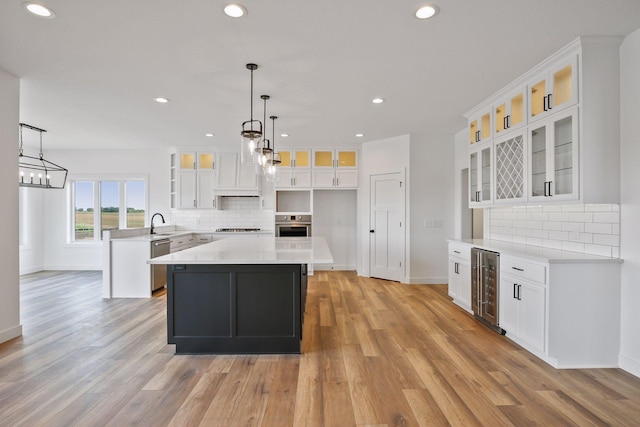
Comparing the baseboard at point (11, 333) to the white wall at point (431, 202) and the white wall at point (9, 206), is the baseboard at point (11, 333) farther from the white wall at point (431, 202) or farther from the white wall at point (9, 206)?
the white wall at point (431, 202)

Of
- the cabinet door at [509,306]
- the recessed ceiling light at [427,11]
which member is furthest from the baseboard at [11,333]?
the cabinet door at [509,306]

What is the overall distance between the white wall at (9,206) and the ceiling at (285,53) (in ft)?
0.89

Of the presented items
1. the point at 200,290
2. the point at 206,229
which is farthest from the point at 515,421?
the point at 206,229

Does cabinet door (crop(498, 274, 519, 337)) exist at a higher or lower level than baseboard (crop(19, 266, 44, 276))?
higher

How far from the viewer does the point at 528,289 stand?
118 inches

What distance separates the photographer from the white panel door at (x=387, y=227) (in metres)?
6.05

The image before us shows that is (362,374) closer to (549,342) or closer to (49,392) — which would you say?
(549,342)

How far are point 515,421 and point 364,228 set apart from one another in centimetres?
473

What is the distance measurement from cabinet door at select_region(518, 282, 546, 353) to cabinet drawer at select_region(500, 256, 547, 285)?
0.22 feet

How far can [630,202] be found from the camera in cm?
264

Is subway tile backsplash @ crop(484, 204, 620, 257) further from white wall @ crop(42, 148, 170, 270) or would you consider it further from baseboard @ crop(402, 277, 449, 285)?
white wall @ crop(42, 148, 170, 270)

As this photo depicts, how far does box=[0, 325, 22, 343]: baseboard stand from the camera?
10.6 ft

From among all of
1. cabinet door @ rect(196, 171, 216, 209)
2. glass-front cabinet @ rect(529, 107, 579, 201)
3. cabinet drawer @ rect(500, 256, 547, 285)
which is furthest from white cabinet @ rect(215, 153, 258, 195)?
glass-front cabinet @ rect(529, 107, 579, 201)

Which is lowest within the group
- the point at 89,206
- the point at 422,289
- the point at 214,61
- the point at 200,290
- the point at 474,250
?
the point at 422,289
